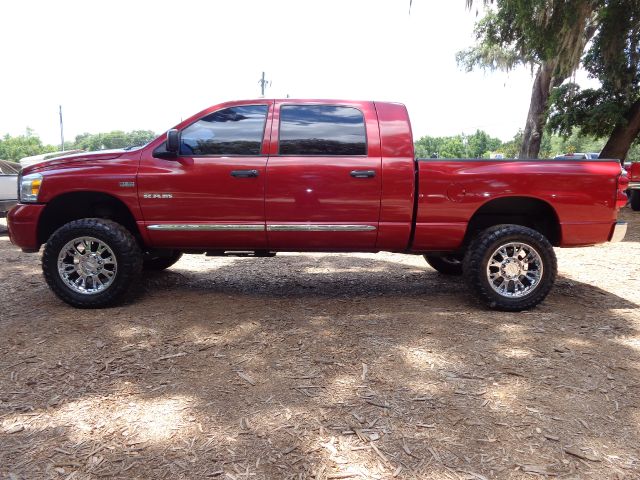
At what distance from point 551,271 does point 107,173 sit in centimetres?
412

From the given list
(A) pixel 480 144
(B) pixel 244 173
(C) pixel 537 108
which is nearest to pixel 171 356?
(B) pixel 244 173

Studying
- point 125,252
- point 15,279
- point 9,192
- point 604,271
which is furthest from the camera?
point 9,192

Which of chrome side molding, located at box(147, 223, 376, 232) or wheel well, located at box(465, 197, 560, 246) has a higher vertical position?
wheel well, located at box(465, 197, 560, 246)

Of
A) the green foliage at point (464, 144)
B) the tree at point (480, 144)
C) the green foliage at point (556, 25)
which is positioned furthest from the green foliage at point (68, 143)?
the green foliage at point (556, 25)

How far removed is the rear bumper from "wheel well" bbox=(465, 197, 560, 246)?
4.05 meters

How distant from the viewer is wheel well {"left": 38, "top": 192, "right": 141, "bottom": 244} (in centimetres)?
453

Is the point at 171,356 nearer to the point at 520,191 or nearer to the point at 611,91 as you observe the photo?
the point at 520,191

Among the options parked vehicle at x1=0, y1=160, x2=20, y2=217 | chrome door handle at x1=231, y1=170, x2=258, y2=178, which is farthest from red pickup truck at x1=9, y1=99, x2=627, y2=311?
parked vehicle at x1=0, y1=160, x2=20, y2=217

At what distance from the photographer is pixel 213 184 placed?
14.3ft

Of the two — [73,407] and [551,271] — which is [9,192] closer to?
[73,407]

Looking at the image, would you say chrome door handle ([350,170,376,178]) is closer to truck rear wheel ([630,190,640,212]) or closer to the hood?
the hood

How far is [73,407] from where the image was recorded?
8.79 ft

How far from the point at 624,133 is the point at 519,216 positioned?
411 inches

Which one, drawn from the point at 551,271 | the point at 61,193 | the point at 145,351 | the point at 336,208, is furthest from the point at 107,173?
the point at 551,271
